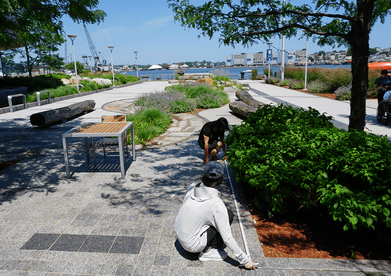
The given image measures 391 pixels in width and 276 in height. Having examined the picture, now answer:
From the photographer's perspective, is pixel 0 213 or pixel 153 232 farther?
pixel 0 213

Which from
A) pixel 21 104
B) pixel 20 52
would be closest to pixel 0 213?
pixel 21 104

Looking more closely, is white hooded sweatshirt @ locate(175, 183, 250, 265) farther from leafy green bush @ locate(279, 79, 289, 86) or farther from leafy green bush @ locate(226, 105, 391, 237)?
leafy green bush @ locate(279, 79, 289, 86)

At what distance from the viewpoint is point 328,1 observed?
210 inches

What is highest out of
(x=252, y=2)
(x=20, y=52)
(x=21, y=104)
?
(x=20, y=52)

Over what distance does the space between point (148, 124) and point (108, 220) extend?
19.3ft

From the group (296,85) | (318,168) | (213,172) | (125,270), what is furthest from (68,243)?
(296,85)

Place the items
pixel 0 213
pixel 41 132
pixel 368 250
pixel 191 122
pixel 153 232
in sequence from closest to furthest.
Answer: pixel 368 250 < pixel 153 232 < pixel 0 213 < pixel 41 132 < pixel 191 122

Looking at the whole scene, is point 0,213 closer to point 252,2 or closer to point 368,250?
point 368,250

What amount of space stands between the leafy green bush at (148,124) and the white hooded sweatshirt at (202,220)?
17.4ft

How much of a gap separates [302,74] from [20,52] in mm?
27221

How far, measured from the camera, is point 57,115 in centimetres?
1109

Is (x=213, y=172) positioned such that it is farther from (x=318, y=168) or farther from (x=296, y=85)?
(x=296, y=85)

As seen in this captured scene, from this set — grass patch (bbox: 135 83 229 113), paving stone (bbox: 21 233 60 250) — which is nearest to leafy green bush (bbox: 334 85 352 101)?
grass patch (bbox: 135 83 229 113)

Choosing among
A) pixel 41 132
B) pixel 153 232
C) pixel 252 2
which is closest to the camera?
pixel 153 232
